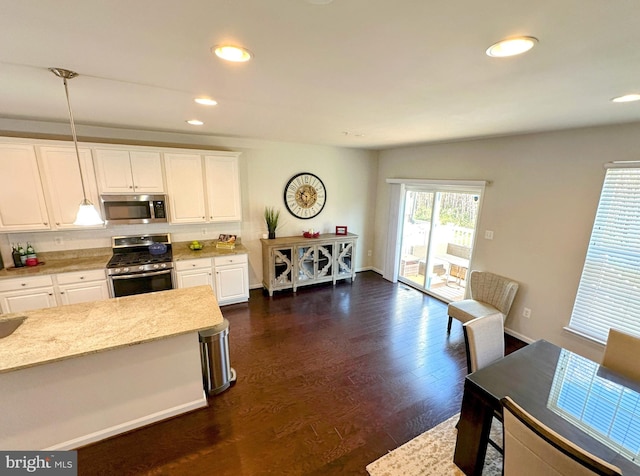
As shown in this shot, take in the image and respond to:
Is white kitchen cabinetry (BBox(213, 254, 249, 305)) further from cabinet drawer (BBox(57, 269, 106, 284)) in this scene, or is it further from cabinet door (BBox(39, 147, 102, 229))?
cabinet door (BBox(39, 147, 102, 229))

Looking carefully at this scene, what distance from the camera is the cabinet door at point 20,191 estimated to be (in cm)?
293

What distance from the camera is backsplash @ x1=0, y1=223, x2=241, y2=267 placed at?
326 centimetres

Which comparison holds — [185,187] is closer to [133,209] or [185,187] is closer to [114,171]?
[133,209]

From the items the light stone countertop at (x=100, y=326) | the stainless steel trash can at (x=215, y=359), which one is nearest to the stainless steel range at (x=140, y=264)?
the light stone countertop at (x=100, y=326)

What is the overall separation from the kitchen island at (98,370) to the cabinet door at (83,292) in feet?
4.22

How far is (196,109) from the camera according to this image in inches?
94.0

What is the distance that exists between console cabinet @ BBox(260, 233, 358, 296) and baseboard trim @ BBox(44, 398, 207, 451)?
91.5 inches

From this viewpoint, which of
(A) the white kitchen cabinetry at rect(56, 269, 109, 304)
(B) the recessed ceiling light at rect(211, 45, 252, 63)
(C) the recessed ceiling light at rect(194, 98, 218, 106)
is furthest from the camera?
(A) the white kitchen cabinetry at rect(56, 269, 109, 304)

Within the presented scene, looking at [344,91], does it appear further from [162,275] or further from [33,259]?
[33,259]

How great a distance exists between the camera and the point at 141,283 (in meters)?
3.43

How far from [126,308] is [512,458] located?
2.74 metres

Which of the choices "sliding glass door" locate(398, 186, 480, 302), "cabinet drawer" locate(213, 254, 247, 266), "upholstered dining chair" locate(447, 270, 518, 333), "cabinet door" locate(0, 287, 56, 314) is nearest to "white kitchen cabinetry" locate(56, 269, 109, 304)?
"cabinet door" locate(0, 287, 56, 314)

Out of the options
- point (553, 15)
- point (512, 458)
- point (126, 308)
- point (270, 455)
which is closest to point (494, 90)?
point (553, 15)

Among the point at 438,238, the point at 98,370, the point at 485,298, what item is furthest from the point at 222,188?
the point at 485,298
